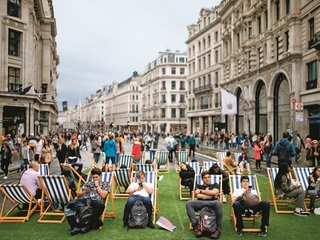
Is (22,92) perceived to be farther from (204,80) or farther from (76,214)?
(204,80)

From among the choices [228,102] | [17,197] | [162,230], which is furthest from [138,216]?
[228,102]

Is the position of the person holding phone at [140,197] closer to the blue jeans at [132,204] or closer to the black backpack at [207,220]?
the blue jeans at [132,204]

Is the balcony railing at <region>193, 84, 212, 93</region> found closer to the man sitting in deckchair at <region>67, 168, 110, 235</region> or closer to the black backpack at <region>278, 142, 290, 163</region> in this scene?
the black backpack at <region>278, 142, 290, 163</region>

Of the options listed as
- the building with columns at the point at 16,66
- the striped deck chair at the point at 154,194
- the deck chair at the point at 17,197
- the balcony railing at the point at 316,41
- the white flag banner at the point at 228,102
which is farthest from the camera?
the white flag banner at the point at 228,102

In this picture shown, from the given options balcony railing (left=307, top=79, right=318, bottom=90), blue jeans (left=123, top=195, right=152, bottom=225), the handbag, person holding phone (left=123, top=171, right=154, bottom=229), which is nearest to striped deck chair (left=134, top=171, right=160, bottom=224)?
person holding phone (left=123, top=171, right=154, bottom=229)

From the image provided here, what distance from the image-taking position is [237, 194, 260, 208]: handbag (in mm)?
7191

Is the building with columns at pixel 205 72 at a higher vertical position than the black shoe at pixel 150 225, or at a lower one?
higher

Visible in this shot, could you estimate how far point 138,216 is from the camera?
7.37 m

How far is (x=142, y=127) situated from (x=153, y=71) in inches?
871

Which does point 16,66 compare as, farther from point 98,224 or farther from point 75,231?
point 75,231

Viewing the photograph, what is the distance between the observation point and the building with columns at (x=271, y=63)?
1088 inches

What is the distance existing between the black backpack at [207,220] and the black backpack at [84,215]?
2.42m

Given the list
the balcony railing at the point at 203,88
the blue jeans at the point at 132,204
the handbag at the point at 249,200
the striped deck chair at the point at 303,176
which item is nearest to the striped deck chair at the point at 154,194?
the blue jeans at the point at 132,204

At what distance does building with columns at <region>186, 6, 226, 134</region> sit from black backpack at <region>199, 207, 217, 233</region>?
4101cm
